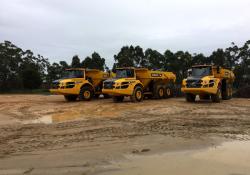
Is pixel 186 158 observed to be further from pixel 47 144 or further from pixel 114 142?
pixel 47 144

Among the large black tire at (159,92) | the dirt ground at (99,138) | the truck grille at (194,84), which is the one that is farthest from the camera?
the large black tire at (159,92)

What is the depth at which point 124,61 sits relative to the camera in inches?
2312

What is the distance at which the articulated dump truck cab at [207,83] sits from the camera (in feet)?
73.3

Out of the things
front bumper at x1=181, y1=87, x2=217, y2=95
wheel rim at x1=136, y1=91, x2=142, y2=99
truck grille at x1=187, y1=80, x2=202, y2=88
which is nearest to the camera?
front bumper at x1=181, y1=87, x2=217, y2=95

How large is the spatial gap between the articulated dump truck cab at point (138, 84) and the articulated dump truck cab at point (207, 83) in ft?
9.65

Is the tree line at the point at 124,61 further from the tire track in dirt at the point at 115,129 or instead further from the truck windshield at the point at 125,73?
the tire track in dirt at the point at 115,129

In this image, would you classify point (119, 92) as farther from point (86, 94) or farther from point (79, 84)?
point (86, 94)

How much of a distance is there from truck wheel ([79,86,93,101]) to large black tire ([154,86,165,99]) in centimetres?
427

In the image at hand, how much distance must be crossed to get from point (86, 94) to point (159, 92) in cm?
486

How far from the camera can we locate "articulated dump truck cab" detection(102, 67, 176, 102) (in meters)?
23.6

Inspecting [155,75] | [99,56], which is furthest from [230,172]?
[99,56]

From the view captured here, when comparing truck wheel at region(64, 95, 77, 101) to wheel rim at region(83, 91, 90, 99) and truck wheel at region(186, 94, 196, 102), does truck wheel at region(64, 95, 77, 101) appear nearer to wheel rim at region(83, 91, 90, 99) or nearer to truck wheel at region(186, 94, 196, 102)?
wheel rim at region(83, 91, 90, 99)

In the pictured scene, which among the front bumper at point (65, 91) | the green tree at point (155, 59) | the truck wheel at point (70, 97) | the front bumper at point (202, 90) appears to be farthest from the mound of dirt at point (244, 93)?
the green tree at point (155, 59)

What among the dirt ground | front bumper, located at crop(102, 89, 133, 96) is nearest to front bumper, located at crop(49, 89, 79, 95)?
front bumper, located at crop(102, 89, 133, 96)
